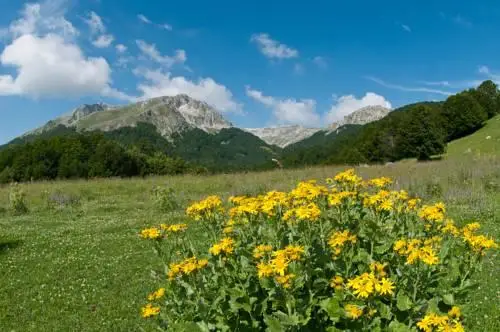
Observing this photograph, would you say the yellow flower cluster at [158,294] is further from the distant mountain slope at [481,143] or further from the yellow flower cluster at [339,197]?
the distant mountain slope at [481,143]

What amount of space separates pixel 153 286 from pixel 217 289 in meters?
6.14

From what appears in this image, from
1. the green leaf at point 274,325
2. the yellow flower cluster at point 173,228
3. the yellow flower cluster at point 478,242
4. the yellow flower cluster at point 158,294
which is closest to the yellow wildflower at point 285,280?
the green leaf at point 274,325

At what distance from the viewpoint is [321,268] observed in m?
4.46

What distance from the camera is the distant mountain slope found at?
5762 cm

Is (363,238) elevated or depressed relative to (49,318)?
elevated

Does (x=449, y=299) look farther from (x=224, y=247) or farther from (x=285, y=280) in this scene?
(x=224, y=247)

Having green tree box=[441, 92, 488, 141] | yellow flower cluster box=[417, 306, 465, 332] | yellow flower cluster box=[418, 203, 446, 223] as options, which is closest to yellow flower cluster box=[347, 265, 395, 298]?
yellow flower cluster box=[417, 306, 465, 332]

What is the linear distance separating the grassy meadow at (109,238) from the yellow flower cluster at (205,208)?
1719mm

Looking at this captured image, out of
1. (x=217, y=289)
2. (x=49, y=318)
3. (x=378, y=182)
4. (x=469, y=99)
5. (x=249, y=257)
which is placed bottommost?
(x=49, y=318)

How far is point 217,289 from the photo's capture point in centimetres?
459

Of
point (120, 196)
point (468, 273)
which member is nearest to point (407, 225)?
point (468, 273)

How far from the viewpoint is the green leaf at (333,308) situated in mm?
3703

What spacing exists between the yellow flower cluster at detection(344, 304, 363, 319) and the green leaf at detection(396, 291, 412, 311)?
505 millimetres

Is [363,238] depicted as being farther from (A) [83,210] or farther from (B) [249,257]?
(A) [83,210]
